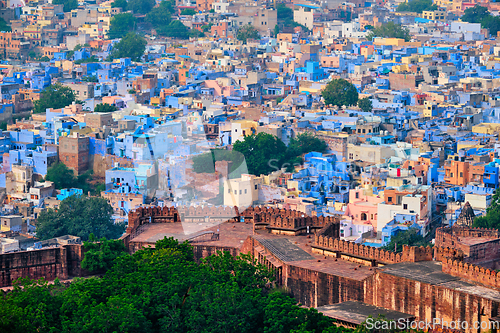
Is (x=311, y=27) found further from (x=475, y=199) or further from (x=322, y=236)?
(x=322, y=236)

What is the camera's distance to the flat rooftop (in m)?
16.6

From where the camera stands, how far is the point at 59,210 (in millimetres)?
33188

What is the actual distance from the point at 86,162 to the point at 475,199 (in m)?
15.7

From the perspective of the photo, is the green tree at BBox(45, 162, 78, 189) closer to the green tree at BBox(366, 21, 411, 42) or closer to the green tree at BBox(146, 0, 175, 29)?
the green tree at BBox(366, 21, 411, 42)

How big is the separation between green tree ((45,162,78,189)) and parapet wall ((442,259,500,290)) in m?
22.5

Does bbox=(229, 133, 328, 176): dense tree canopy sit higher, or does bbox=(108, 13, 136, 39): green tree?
bbox=(108, 13, 136, 39): green tree

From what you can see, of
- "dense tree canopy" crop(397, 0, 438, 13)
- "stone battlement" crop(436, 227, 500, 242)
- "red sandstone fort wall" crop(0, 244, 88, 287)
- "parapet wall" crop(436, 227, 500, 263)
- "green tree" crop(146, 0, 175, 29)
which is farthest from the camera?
"dense tree canopy" crop(397, 0, 438, 13)

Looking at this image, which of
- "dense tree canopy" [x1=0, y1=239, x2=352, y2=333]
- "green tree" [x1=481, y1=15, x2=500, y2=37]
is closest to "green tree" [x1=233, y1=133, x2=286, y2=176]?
"dense tree canopy" [x1=0, y1=239, x2=352, y2=333]

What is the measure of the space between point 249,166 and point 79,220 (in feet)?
22.4

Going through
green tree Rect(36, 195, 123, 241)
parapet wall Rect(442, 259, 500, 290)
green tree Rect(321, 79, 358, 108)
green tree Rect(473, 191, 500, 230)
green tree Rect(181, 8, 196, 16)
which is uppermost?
green tree Rect(181, 8, 196, 16)

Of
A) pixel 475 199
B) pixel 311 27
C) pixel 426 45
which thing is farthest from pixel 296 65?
pixel 475 199

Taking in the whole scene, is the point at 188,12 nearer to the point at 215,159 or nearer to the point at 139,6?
the point at 139,6

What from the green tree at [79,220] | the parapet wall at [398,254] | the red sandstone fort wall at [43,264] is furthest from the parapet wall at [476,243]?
the green tree at [79,220]

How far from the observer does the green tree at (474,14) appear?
231 ft
